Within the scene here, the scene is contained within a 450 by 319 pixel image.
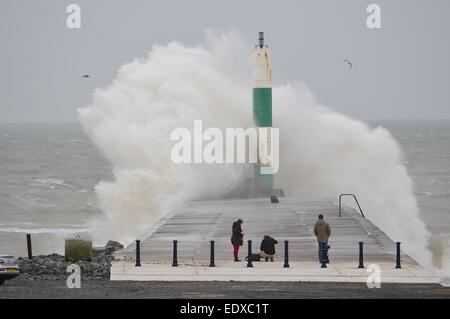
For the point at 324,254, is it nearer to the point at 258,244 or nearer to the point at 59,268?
the point at 258,244

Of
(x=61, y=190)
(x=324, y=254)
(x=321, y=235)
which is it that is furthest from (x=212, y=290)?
(x=61, y=190)

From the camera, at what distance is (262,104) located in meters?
42.6

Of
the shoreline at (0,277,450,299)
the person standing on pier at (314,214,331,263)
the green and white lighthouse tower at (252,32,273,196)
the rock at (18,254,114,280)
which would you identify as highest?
the green and white lighthouse tower at (252,32,273,196)

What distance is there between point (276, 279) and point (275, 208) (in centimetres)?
1449

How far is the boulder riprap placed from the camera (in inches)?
904

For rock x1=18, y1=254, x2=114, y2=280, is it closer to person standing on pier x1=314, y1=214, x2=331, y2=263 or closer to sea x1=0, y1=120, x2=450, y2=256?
person standing on pier x1=314, y1=214, x2=331, y2=263

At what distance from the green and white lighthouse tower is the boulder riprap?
56.0ft

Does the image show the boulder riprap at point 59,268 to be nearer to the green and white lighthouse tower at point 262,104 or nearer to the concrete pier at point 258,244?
the concrete pier at point 258,244

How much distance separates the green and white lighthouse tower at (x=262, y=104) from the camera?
138 ft

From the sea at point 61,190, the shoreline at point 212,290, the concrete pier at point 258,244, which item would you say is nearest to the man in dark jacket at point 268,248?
the concrete pier at point 258,244

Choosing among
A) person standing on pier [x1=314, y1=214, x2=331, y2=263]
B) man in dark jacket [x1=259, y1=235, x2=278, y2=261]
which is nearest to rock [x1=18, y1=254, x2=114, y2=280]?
man in dark jacket [x1=259, y1=235, x2=278, y2=261]

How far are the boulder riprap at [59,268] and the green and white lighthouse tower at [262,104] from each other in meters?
17.1

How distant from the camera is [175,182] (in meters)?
45.5

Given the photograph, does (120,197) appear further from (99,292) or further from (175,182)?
(99,292)
